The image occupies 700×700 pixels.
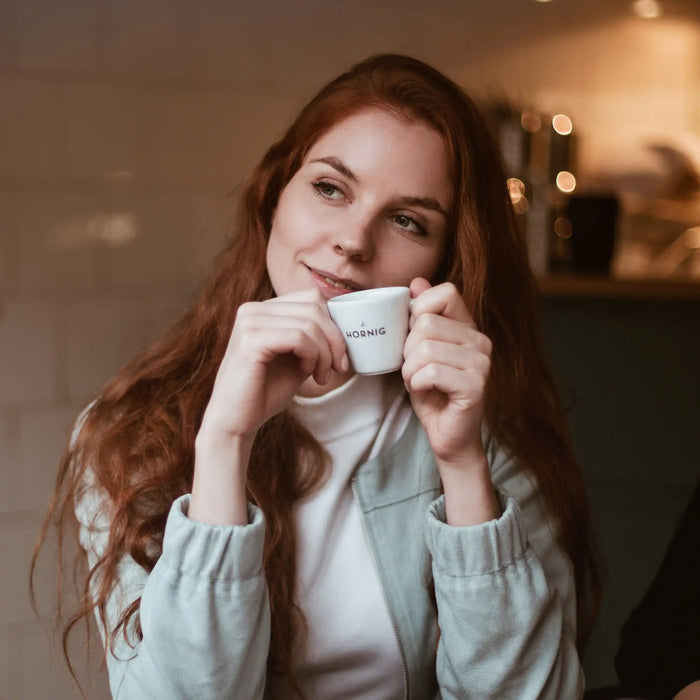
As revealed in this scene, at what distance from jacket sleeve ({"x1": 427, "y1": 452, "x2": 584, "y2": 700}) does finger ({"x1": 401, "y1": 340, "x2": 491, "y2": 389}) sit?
18 cm

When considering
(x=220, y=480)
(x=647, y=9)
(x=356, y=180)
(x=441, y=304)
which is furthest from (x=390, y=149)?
(x=647, y=9)

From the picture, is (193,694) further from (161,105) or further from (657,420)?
(657,420)

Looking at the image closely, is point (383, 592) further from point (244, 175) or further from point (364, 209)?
point (244, 175)

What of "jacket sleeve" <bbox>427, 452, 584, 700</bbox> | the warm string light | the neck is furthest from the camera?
the warm string light

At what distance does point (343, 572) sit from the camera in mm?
1354

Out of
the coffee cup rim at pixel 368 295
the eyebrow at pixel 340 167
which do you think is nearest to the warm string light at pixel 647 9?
the eyebrow at pixel 340 167

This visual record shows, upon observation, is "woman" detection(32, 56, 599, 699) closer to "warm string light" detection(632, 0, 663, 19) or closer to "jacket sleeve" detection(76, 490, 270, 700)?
"jacket sleeve" detection(76, 490, 270, 700)

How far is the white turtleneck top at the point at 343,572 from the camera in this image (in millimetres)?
1323

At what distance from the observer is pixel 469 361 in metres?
1.13

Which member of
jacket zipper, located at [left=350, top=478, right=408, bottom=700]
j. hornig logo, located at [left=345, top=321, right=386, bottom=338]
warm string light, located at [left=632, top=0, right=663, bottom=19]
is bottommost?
jacket zipper, located at [left=350, top=478, right=408, bottom=700]

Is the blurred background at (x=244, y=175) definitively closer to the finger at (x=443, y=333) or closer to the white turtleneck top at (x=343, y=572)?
the white turtleneck top at (x=343, y=572)

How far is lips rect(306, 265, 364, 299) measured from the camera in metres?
1.31

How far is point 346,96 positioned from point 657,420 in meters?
1.12

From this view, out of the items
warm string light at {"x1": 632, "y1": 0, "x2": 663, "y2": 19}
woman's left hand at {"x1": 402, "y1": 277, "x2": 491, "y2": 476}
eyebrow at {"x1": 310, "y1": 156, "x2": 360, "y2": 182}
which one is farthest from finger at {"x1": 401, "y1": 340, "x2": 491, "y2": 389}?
warm string light at {"x1": 632, "y1": 0, "x2": 663, "y2": 19}
